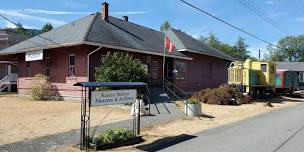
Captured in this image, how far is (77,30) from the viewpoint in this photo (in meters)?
27.2

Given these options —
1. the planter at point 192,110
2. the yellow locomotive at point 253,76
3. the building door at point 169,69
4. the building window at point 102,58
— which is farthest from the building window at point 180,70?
the planter at point 192,110

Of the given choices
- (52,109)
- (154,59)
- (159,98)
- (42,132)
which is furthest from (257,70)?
(42,132)

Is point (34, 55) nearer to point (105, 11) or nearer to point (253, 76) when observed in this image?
point (105, 11)

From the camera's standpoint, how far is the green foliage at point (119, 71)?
73.6ft

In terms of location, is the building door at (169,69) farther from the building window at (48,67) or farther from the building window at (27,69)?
the building window at (27,69)

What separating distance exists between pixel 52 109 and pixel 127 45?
25.7 feet

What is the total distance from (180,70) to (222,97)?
7.70 meters

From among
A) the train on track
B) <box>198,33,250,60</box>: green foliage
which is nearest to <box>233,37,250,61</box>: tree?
<box>198,33,250,60</box>: green foliage

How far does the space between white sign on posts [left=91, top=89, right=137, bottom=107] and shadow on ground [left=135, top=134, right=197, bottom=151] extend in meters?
1.56

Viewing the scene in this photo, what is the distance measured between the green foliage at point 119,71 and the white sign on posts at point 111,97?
1002 centimetres

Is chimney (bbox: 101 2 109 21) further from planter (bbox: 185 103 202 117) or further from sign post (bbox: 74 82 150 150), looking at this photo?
sign post (bbox: 74 82 150 150)

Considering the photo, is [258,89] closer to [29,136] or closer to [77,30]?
[77,30]

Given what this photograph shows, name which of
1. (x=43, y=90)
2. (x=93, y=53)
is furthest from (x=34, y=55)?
(x=93, y=53)

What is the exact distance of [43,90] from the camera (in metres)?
27.0
